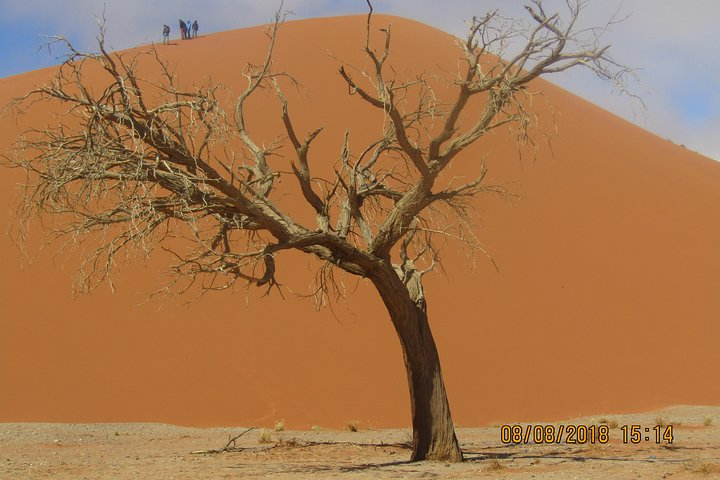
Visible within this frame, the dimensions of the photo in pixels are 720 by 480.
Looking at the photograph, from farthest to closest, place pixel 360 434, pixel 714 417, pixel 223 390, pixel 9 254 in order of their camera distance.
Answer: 1. pixel 9 254
2. pixel 223 390
3. pixel 714 417
4. pixel 360 434

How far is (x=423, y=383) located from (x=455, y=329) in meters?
13.2

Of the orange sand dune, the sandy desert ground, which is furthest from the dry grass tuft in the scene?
the orange sand dune

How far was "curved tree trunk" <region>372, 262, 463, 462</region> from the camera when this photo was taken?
35.3ft

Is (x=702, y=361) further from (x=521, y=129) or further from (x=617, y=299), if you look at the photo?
(x=521, y=129)

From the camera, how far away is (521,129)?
10469 millimetres

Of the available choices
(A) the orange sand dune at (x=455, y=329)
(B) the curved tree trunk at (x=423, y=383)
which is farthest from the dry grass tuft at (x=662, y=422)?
(B) the curved tree trunk at (x=423, y=383)

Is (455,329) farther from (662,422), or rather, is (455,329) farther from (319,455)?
(319,455)

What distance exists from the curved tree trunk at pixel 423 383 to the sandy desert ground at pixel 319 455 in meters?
0.29

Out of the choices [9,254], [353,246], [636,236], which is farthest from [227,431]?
[636,236]

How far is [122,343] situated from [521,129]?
14.4 m

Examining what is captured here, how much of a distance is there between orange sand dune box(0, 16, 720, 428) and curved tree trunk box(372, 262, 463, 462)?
607 centimetres

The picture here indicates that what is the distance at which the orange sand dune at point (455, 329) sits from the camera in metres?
20.5

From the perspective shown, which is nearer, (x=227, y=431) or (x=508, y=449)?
(x=508, y=449)

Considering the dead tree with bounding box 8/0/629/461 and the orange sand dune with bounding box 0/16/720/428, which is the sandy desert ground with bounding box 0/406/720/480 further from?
the orange sand dune with bounding box 0/16/720/428
